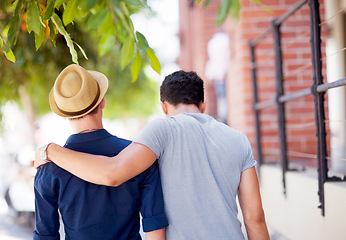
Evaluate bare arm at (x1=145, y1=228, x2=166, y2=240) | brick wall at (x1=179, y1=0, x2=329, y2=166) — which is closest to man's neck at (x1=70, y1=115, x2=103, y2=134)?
bare arm at (x1=145, y1=228, x2=166, y2=240)

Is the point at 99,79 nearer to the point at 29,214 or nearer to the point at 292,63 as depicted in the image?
the point at 292,63

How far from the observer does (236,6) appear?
5.40 ft

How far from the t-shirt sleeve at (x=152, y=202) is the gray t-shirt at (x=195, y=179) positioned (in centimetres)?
4

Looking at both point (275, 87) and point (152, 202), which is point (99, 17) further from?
point (275, 87)

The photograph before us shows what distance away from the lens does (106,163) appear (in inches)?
90.3

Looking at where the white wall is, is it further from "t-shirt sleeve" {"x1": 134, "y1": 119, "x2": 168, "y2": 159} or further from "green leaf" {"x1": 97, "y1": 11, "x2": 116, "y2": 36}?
"green leaf" {"x1": 97, "y1": 11, "x2": 116, "y2": 36}

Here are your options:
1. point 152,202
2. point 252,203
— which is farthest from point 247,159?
point 152,202

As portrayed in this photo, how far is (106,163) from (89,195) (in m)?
0.25

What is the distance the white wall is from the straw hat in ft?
5.53

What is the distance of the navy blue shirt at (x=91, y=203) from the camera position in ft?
7.89

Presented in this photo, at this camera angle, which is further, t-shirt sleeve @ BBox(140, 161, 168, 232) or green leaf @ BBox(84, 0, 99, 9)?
t-shirt sleeve @ BBox(140, 161, 168, 232)

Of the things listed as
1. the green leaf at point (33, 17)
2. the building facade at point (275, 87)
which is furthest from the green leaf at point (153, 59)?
the building facade at point (275, 87)

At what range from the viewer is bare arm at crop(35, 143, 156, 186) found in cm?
226

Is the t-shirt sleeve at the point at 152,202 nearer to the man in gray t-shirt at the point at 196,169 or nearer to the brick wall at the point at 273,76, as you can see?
the man in gray t-shirt at the point at 196,169
